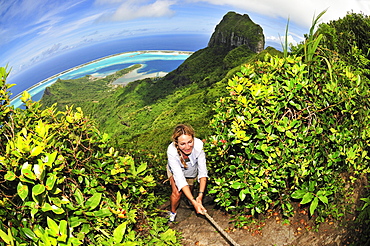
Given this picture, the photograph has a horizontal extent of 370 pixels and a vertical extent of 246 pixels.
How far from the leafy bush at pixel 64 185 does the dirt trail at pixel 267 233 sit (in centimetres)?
45

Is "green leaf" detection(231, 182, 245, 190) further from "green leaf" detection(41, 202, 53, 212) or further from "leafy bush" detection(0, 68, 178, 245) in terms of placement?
"green leaf" detection(41, 202, 53, 212)

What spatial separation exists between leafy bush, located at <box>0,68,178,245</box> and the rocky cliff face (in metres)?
109

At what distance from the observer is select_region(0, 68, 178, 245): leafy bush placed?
1.77m

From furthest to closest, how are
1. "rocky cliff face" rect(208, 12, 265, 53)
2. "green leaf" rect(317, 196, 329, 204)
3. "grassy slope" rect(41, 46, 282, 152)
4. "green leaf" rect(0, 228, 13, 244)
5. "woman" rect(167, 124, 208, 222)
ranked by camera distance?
"rocky cliff face" rect(208, 12, 265, 53)
"grassy slope" rect(41, 46, 282, 152)
"woman" rect(167, 124, 208, 222)
"green leaf" rect(317, 196, 329, 204)
"green leaf" rect(0, 228, 13, 244)

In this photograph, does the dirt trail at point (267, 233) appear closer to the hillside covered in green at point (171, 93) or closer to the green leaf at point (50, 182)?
the green leaf at point (50, 182)

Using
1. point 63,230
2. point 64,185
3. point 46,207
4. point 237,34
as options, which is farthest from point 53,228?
point 237,34

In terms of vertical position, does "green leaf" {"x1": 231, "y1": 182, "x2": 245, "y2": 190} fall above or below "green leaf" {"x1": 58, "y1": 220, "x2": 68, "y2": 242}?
below

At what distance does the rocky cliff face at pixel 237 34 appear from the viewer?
105000mm

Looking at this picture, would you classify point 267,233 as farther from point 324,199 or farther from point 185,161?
point 185,161

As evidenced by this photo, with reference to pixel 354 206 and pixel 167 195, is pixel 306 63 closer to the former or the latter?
pixel 354 206

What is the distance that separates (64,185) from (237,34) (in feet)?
399

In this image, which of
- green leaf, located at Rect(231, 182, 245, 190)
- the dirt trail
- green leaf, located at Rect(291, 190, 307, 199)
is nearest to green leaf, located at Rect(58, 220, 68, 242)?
green leaf, located at Rect(231, 182, 245, 190)

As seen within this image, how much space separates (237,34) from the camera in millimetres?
113562

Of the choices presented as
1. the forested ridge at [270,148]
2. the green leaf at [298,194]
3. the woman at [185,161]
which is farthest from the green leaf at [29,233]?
the green leaf at [298,194]
